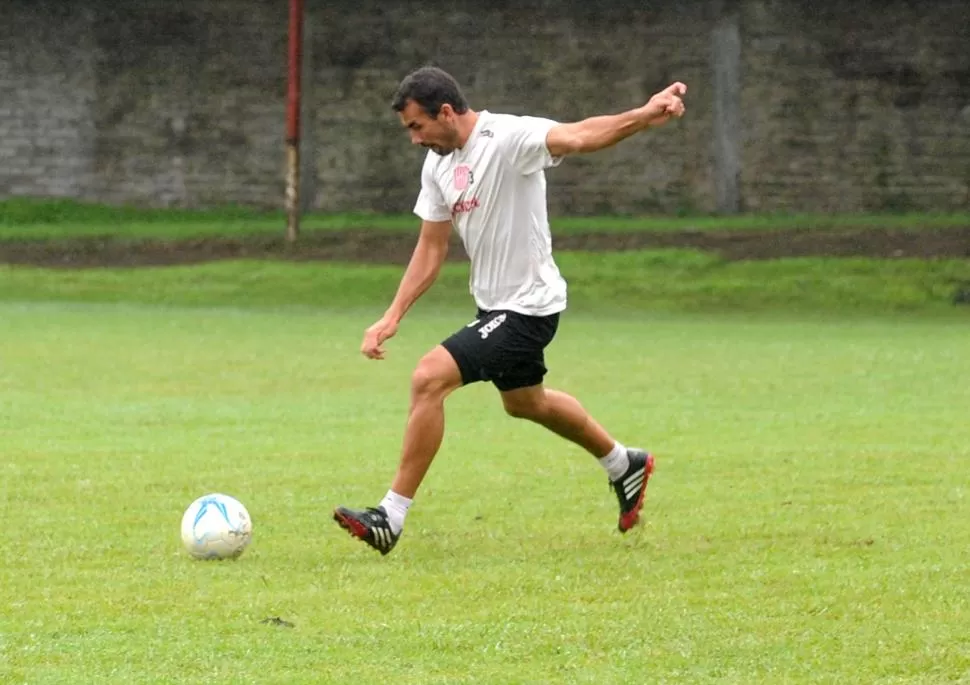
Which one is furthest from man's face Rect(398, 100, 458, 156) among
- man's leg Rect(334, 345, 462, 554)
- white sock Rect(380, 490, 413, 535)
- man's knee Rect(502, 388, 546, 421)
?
white sock Rect(380, 490, 413, 535)

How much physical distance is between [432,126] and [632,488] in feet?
6.36

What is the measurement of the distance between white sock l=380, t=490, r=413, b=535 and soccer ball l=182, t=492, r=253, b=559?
A: 0.59 meters

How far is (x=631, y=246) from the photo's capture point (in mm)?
29734

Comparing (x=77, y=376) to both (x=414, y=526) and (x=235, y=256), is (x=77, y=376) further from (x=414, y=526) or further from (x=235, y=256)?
(x=235, y=256)

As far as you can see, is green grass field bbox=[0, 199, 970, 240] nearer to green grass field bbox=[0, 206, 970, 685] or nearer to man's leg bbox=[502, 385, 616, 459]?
green grass field bbox=[0, 206, 970, 685]

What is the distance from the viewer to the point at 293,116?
30.1 m

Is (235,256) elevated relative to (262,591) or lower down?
lower down

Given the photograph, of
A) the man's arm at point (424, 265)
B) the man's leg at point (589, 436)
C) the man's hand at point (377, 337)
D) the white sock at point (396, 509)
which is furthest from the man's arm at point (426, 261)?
the white sock at point (396, 509)

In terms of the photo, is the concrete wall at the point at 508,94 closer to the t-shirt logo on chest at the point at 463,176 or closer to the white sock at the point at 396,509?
the t-shirt logo on chest at the point at 463,176

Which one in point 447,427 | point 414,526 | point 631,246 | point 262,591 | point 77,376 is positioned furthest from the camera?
point 631,246

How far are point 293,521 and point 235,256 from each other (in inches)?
854

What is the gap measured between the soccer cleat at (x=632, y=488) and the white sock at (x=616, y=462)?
0.06 feet

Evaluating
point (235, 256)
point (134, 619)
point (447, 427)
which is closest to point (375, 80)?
point (235, 256)

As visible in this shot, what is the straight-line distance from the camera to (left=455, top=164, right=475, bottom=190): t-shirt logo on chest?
8.03m
